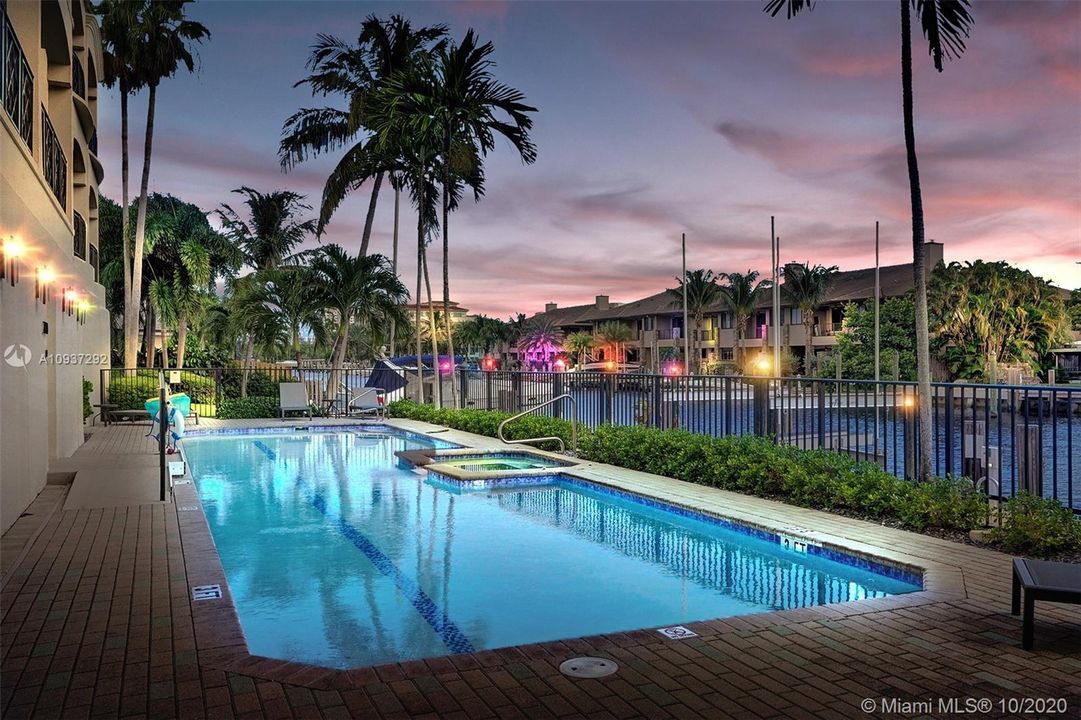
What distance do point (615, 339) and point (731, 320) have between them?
435 inches

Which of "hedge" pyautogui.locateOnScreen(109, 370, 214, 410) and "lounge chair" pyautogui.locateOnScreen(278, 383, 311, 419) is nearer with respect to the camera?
"hedge" pyautogui.locateOnScreen(109, 370, 214, 410)

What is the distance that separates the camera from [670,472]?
32.4 ft

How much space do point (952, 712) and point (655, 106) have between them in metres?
17.2

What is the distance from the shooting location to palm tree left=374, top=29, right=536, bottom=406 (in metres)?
14.4

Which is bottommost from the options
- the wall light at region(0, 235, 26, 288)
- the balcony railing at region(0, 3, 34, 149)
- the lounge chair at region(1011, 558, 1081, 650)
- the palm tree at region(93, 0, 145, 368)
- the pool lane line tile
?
the pool lane line tile

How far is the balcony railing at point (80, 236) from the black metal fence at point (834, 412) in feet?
32.0

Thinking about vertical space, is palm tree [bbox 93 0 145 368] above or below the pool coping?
above

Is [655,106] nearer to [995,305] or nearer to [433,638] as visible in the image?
[433,638]

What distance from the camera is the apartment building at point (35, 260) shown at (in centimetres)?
675

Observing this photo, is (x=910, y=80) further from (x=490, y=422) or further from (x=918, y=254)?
(x=490, y=422)

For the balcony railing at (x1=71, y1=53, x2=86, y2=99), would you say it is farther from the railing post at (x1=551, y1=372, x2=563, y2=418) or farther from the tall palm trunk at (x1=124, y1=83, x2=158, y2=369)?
the railing post at (x1=551, y1=372, x2=563, y2=418)

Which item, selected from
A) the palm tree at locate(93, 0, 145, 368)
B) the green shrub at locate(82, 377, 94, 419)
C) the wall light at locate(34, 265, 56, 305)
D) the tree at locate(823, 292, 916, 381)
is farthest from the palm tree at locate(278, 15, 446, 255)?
the tree at locate(823, 292, 916, 381)

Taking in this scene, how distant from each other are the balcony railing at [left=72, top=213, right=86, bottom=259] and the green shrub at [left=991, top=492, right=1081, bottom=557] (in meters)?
17.9

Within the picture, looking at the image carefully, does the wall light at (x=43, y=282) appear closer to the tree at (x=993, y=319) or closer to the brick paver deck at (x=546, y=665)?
the brick paver deck at (x=546, y=665)
